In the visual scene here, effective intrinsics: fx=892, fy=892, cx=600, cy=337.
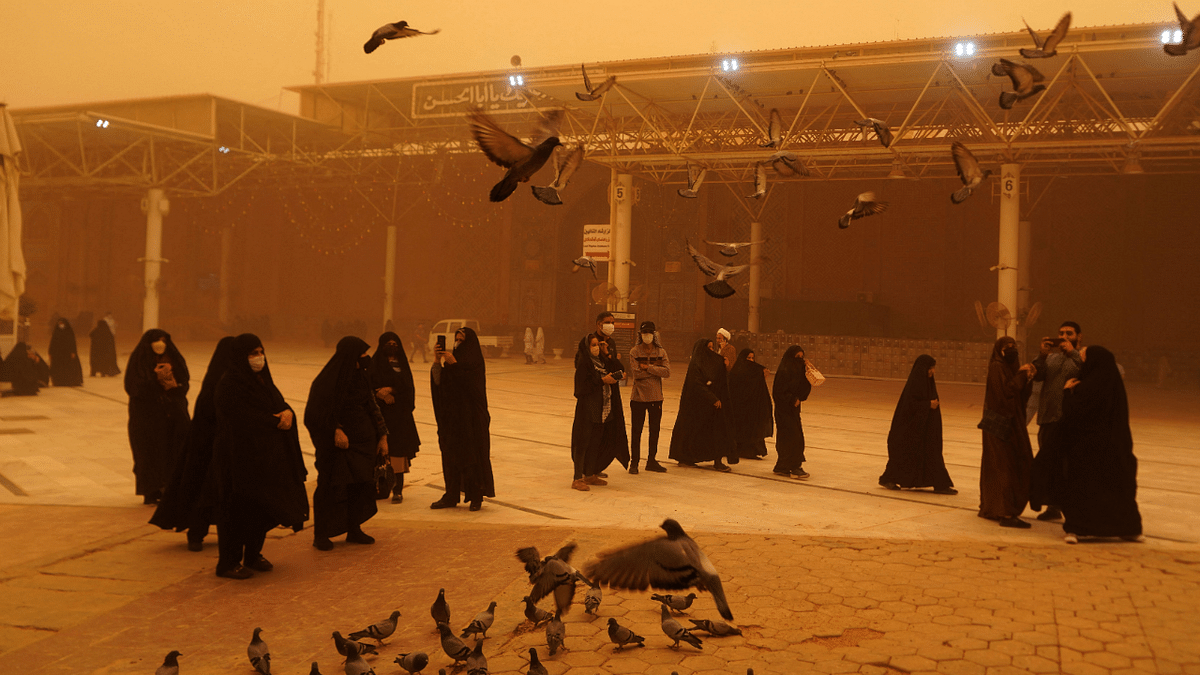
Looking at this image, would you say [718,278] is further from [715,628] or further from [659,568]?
[659,568]

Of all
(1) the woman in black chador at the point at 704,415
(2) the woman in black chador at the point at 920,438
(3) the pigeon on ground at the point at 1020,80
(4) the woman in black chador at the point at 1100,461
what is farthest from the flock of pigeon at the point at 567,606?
(1) the woman in black chador at the point at 704,415

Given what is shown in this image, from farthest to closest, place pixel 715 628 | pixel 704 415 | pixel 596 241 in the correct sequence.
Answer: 1. pixel 596 241
2. pixel 704 415
3. pixel 715 628

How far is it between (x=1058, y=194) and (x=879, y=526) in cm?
1826

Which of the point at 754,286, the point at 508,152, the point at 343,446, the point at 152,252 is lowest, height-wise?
the point at 343,446

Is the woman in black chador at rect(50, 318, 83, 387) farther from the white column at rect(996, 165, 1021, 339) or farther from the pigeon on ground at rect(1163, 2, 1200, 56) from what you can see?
the white column at rect(996, 165, 1021, 339)

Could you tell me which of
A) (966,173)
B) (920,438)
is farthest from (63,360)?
(966,173)

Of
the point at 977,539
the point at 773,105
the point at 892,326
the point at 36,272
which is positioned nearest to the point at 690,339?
the point at 892,326

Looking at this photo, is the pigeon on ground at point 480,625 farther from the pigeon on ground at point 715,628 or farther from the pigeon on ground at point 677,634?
the pigeon on ground at point 715,628

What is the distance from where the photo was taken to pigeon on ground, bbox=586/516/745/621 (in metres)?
3.18

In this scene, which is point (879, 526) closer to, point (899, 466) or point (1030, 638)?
point (899, 466)

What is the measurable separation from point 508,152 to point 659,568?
1.83 m

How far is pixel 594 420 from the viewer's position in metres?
7.32

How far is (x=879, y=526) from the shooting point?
6.20 meters

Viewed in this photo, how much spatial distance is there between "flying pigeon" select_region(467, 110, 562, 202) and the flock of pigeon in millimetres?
1511
